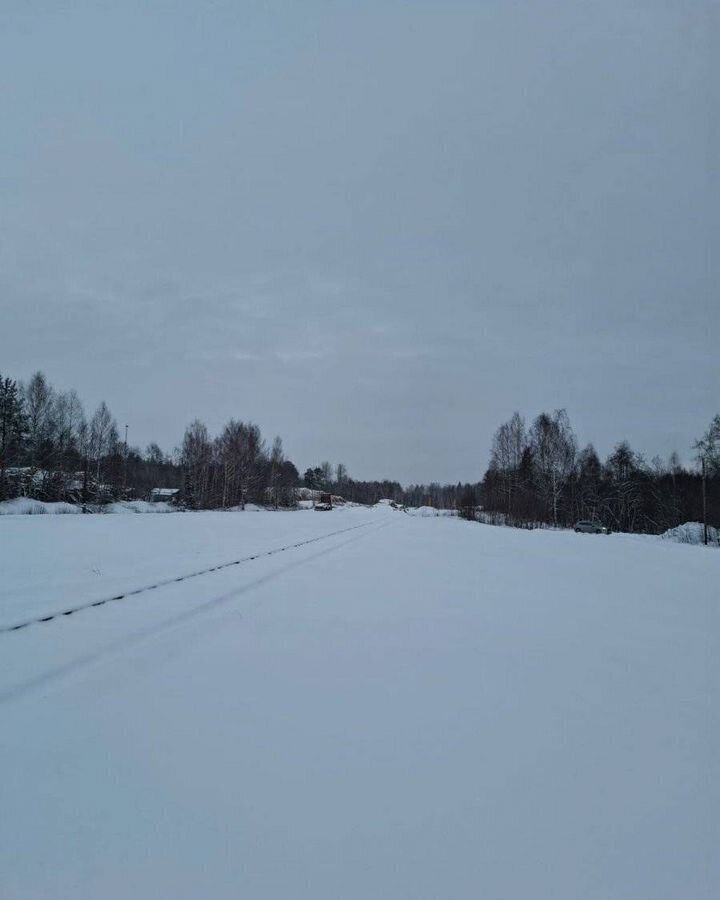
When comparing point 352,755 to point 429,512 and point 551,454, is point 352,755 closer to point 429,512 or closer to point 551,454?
point 551,454

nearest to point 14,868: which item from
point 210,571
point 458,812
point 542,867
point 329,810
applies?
point 329,810

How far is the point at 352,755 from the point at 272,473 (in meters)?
63.5

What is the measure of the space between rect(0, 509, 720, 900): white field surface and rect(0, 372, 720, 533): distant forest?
34.1 m

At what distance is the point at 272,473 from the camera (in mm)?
64625

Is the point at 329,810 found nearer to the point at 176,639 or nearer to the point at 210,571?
the point at 176,639

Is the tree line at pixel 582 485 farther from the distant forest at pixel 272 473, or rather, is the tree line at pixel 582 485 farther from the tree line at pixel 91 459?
the tree line at pixel 91 459

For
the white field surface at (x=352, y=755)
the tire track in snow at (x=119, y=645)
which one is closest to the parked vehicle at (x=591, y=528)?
the white field surface at (x=352, y=755)

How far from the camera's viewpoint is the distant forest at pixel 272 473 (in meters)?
37.2

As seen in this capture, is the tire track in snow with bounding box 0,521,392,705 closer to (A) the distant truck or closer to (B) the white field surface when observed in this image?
(B) the white field surface

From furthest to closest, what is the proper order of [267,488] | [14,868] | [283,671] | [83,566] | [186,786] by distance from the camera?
[267,488]
[83,566]
[283,671]
[186,786]
[14,868]

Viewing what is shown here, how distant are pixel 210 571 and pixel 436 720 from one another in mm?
4975

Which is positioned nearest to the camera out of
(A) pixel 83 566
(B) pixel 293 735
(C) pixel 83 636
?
(B) pixel 293 735

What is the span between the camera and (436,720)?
2.46 meters

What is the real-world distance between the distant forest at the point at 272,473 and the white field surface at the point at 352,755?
3409cm
